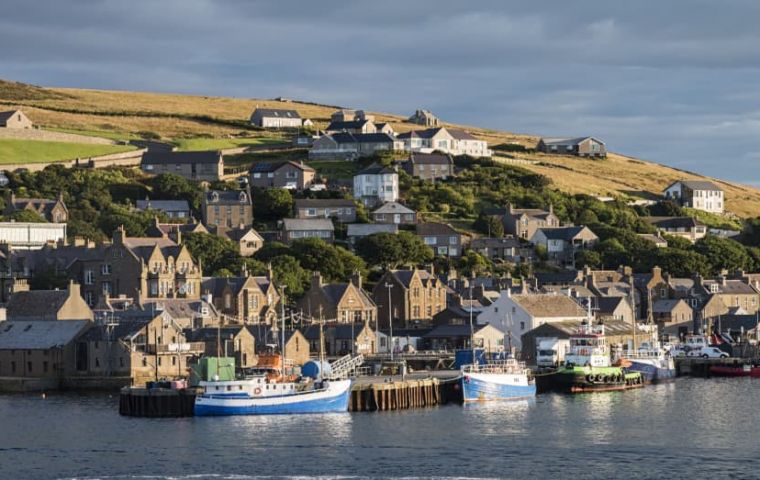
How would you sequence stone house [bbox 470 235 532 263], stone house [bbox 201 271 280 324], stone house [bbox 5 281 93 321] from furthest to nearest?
stone house [bbox 470 235 532 263], stone house [bbox 201 271 280 324], stone house [bbox 5 281 93 321]

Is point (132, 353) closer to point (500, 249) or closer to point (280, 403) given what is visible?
point (280, 403)

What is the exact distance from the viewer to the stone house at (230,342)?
10150 centimetres

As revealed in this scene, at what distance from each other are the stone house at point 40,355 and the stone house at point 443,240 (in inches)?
2593

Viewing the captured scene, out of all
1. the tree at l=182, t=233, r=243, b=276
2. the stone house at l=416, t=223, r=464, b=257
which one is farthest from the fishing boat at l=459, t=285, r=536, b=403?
the stone house at l=416, t=223, r=464, b=257

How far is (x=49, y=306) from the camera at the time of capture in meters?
107

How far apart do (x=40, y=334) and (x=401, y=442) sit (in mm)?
38543

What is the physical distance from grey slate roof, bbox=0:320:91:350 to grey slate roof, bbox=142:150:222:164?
83894 mm

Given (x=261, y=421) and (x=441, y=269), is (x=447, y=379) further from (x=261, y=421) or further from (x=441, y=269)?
(x=441, y=269)

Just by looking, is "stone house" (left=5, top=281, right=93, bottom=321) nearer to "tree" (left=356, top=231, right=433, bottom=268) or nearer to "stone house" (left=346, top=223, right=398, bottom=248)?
"tree" (left=356, top=231, right=433, bottom=268)

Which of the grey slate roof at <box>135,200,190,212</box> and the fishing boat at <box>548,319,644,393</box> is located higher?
the grey slate roof at <box>135,200,190,212</box>

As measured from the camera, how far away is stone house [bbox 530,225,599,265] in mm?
171000

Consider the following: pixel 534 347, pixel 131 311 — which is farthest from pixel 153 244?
pixel 534 347

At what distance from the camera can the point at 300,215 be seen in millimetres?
169750

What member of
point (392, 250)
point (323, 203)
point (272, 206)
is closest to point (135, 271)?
point (392, 250)
